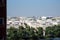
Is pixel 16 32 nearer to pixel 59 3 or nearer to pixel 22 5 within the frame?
pixel 22 5

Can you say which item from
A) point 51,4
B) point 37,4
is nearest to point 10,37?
point 37,4

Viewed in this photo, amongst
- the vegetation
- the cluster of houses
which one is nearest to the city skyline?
the cluster of houses

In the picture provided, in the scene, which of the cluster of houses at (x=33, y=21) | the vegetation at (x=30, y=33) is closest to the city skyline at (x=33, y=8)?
the cluster of houses at (x=33, y=21)
